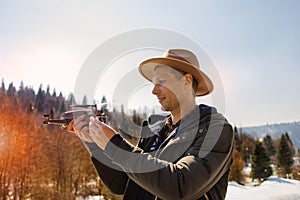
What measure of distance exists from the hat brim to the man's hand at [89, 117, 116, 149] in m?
0.53

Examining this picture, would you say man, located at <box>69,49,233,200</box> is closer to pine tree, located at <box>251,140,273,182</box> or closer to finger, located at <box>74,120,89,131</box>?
finger, located at <box>74,120,89,131</box>

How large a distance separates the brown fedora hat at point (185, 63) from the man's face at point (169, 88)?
0.04m

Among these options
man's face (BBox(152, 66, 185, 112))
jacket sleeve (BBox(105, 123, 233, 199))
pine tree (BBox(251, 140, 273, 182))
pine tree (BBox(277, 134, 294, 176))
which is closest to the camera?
jacket sleeve (BBox(105, 123, 233, 199))

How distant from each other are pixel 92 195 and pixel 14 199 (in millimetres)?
5635

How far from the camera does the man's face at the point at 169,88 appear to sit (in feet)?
5.06

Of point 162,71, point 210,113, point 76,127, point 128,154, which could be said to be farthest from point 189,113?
point 76,127

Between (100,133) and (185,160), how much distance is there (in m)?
0.37

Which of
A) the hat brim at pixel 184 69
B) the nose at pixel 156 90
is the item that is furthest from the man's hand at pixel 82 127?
the hat brim at pixel 184 69

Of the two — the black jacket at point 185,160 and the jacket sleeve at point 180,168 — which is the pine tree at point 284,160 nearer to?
the black jacket at point 185,160

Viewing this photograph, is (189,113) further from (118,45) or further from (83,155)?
(83,155)

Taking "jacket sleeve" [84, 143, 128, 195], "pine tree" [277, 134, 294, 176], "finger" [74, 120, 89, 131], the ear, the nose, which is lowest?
"pine tree" [277, 134, 294, 176]

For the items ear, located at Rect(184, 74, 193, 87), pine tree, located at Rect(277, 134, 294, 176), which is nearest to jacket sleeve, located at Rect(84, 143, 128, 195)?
ear, located at Rect(184, 74, 193, 87)

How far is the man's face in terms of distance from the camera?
5.06ft

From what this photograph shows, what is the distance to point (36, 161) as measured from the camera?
24.0m
